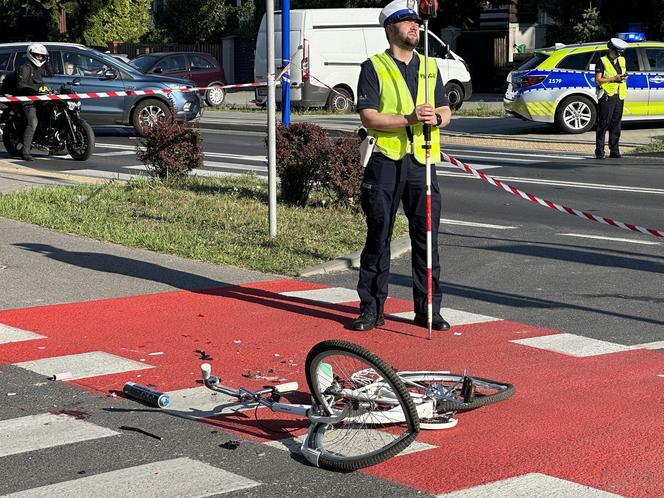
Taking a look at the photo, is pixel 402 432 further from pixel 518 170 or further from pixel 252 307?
pixel 518 170

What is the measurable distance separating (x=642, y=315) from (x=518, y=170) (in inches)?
408

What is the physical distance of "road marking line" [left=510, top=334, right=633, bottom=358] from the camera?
748cm

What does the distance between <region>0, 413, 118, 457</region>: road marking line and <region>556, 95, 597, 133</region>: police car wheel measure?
1983cm

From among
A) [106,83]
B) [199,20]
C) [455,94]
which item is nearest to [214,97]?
[455,94]

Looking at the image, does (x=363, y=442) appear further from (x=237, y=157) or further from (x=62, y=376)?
(x=237, y=157)

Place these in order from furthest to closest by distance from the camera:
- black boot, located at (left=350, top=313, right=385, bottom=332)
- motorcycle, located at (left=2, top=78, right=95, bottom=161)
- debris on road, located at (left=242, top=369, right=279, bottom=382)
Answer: motorcycle, located at (left=2, top=78, right=95, bottom=161), black boot, located at (left=350, top=313, right=385, bottom=332), debris on road, located at (left=242, top=369, right=279, bottom=382)

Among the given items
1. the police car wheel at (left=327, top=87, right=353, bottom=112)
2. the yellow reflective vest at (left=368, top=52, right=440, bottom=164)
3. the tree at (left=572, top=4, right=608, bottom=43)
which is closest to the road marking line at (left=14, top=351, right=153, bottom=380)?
the yellow reflective vest at (left=368, top=52, right=440, bottom=164)

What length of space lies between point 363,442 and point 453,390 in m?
0.81

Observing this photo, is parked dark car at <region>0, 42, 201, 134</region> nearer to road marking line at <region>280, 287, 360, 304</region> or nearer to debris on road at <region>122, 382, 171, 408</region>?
road marking line at <region>280, 287, 360, 304</region>

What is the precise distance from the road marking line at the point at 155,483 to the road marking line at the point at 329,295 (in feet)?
12.8

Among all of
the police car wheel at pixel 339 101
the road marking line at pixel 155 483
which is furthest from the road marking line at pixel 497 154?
the road marking line at pixel 155 483

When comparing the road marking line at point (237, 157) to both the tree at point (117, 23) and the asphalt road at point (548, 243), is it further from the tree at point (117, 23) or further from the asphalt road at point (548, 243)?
the tree at point (117, 23)

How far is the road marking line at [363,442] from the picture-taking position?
5.40m

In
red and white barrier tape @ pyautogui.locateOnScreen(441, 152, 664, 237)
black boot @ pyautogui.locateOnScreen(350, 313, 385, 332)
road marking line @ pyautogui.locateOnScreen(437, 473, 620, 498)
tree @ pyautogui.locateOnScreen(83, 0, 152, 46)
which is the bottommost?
road marking line @ pyautogui.locateOnScreen(437, 473, 620, 498)
